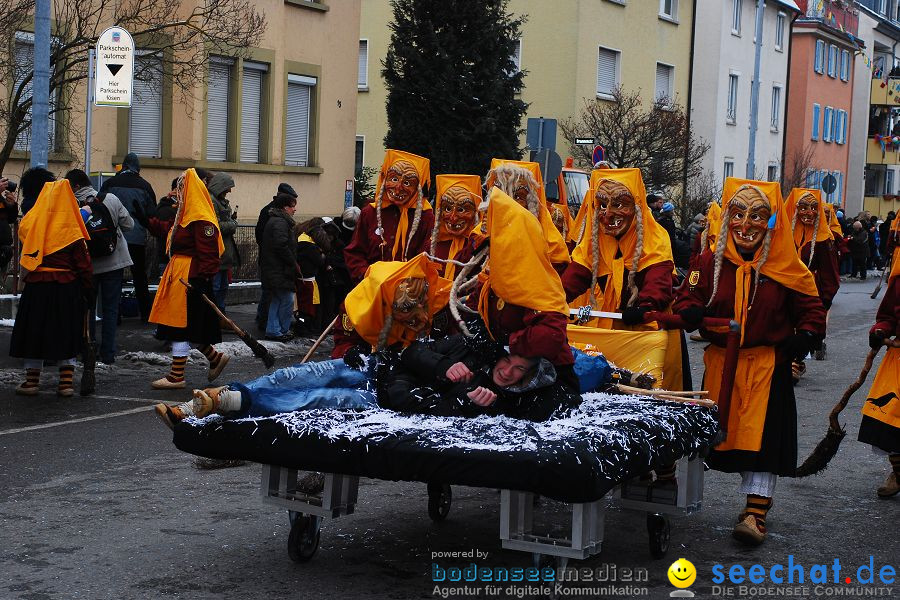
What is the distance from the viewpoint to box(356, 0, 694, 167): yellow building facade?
37.1 m

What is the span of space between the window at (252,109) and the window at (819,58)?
3553 cm

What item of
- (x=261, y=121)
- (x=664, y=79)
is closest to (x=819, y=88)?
(x=664, y=79)

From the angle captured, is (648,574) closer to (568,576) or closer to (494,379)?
(568,576)

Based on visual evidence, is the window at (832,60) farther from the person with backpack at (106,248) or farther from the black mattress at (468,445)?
the black mattress at (468,445)

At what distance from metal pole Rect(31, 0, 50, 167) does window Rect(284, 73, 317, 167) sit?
10.1 metres

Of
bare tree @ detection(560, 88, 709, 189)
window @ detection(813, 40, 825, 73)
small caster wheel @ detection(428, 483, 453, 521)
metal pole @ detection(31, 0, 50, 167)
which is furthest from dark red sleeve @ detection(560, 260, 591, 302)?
window @ detection(813, 40, 825, 73)

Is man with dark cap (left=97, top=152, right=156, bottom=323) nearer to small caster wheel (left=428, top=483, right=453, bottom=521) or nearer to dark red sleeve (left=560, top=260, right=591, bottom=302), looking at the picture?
dark red sleeve (left=560, top=260, right=591, bottom=302)

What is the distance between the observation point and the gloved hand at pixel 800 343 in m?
6.85

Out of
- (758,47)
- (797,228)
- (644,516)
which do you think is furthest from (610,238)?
(758,47)

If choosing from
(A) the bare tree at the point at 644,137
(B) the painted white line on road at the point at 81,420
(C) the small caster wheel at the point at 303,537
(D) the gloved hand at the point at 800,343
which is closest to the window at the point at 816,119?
(A) the bare tree at the point at 644,137

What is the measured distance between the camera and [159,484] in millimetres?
8008

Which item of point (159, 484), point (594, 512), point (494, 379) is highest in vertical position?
point (494, 379)

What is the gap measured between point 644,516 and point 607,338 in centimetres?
→ 100

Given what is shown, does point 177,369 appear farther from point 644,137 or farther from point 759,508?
point 644,137
